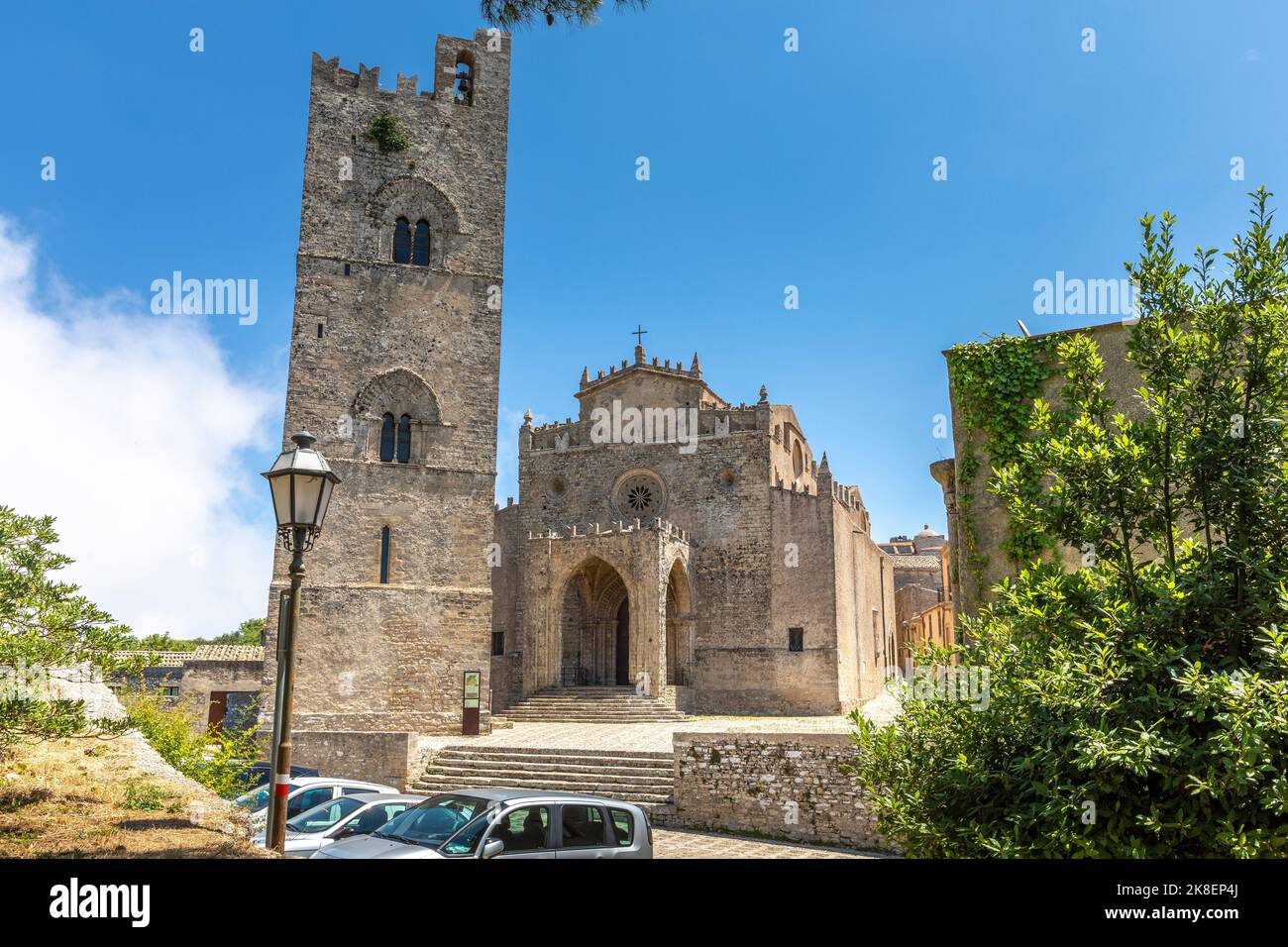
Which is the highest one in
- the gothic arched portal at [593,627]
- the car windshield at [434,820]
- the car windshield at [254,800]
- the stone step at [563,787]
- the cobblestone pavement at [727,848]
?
the gothic arched portal at [593,627]

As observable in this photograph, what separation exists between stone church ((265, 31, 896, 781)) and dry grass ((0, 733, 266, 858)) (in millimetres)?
8508

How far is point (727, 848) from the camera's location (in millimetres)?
14227

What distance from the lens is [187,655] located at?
31578 millimetres

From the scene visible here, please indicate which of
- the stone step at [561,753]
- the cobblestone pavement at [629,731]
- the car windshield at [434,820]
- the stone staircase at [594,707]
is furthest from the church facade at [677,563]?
the car windshield at [434,820]

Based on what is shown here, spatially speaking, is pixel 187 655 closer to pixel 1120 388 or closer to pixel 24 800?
pixel 24 800

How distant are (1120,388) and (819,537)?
19.3 m

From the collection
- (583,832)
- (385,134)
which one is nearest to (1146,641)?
(583,832)

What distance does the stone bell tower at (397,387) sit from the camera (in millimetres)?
22875

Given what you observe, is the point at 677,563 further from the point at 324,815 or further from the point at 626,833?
the point at 626,833

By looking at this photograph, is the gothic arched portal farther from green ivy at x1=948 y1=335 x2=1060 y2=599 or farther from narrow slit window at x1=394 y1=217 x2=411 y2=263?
green ivy at x1=948 y1=335 x2=1060 y2=599

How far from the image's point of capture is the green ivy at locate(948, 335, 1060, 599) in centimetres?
1317

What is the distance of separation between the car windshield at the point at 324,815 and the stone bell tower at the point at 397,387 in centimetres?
1223

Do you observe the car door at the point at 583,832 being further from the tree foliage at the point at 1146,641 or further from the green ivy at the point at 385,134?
the green ivy at the point at 385,134
